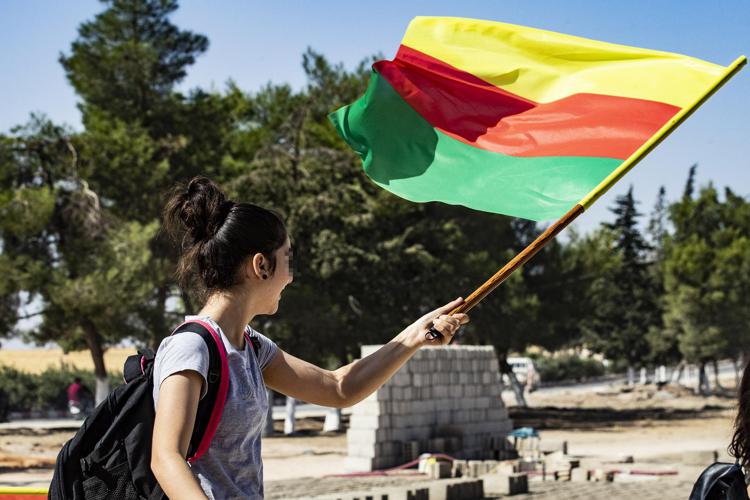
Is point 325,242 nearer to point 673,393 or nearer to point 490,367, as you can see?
point 490,367

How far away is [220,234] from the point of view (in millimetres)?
2707

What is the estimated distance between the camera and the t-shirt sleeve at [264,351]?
288 cm

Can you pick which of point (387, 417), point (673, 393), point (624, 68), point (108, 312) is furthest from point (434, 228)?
point (624, 68)

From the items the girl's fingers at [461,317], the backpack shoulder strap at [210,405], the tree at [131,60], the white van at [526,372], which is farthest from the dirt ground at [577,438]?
the backpack shoulder strap at [210,405]

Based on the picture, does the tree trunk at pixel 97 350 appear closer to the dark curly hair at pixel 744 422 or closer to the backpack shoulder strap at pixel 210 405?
the backpack shoulder strap at pixel 210 405

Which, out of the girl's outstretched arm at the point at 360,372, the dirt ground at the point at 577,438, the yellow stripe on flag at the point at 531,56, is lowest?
the dirt ground at the point at 577,438

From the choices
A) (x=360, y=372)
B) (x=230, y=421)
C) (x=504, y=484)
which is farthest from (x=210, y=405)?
(x=504, y=484)

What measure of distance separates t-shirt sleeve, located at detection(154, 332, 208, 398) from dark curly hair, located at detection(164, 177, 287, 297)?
0.26 m

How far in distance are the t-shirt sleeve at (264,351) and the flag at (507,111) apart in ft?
4.52

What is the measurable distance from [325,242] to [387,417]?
1108cm

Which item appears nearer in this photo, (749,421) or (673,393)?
(749,421)

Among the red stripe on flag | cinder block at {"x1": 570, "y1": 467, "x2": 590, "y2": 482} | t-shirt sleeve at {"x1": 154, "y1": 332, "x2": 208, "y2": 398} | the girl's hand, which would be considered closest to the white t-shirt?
t-shirt sleeve at {"x1": 154, "y1": 332, "x2": 208, "y2": 398}

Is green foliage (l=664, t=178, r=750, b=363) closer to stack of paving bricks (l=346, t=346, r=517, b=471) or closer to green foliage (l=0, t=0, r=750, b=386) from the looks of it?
green foliage (l=0, t=0, r=750, b=386)

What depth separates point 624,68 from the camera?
440 centimetres
